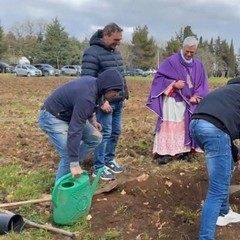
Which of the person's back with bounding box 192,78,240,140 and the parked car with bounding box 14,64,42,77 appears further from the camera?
the parked car with bounding box 14,64,42,77

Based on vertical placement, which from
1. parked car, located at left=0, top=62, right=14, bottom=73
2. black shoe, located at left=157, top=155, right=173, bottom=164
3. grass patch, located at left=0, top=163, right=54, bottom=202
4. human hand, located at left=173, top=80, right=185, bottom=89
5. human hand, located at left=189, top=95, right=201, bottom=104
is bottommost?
parked car, located at left=0, top=62, right=14, bottom=73

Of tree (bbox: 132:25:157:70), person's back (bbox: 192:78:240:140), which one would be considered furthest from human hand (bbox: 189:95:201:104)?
tree (bbox: 132:25:157:70)

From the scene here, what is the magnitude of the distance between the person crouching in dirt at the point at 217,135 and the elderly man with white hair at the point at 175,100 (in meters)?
2.73

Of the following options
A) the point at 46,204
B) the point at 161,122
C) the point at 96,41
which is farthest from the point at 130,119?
the point at 46,204

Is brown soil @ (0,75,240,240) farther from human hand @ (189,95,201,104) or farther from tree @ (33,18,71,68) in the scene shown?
tree @ (33,18,71,68)

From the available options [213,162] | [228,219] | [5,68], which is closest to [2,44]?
[5,68]

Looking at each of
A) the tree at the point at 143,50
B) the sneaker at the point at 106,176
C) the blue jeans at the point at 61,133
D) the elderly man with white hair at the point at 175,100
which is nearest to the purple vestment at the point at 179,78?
the elderly man with white hair at the point at 175,100

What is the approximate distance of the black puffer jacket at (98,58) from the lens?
541cm

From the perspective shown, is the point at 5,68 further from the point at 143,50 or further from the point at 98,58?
the point at 98,58

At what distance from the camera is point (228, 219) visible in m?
4.22

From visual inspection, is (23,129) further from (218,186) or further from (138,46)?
(138,46)

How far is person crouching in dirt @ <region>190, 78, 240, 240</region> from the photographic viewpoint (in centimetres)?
345

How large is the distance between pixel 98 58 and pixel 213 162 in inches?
94.0

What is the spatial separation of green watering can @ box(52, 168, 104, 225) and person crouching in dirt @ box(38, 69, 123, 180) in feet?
0.39
